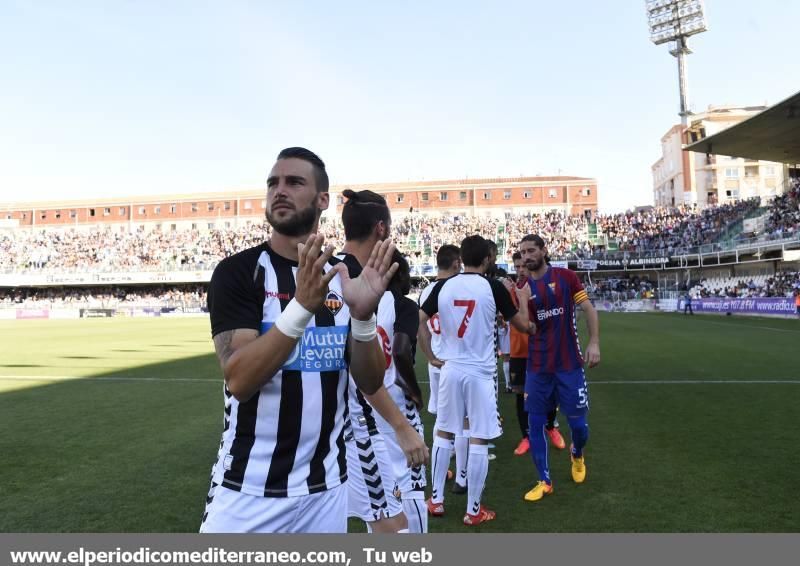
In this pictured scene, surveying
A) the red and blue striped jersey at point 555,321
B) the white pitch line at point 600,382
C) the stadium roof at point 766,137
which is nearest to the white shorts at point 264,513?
the red and blue striped jersey at point 555,321

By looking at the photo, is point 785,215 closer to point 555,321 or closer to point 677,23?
point 677,23

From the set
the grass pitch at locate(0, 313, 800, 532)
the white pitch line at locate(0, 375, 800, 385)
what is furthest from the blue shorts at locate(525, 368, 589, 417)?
the white pitch line at locate(0, 375, 800, 385)

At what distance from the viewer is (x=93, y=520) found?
4.59 metres

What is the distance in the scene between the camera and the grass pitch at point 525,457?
4.64 m

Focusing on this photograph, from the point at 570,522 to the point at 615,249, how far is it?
49921 mm

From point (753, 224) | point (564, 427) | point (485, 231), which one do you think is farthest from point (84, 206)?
point (564, 427)

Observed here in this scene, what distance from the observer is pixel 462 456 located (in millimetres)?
5492

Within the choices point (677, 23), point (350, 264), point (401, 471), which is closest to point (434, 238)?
point (677, 23)

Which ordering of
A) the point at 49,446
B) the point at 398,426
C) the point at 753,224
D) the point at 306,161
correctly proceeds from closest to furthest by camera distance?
the point at 306,161 < the point at 398,426 < the point at 49,446 < the point at 753,224

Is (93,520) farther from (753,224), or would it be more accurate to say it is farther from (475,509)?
(753,224)

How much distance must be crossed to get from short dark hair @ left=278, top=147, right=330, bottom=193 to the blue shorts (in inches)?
146

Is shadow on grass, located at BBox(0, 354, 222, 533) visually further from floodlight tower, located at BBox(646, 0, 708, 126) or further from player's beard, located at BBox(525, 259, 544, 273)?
floodlight tower, located at BBox(646, 0, 708, 126)

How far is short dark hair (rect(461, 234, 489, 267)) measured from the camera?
16.5 feet

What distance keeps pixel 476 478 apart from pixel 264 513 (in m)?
2.75
